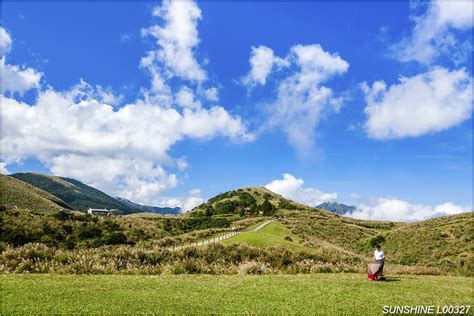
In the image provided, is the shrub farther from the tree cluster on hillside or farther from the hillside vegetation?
the tree cluster on hillside

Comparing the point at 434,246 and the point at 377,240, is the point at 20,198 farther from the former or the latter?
the point at 434,246

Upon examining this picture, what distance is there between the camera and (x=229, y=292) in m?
12.6

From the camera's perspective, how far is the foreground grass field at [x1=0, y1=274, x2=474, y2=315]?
33.7 ft

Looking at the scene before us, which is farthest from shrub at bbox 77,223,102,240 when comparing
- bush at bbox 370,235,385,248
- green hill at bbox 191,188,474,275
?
bush at bbox 370,235,385,248

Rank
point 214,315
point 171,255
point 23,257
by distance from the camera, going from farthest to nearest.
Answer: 1. point 171,255
2. point 23,257
3. point 214,315

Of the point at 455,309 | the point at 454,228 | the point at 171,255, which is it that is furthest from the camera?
the point at 454,228

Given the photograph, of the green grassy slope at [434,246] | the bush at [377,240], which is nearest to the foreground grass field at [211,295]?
the green grassy slope at [434,246]

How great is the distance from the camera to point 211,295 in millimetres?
12078

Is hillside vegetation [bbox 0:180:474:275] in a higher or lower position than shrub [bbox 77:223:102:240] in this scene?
higher

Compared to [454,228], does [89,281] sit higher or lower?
lower

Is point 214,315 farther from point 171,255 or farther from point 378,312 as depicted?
point 171,255

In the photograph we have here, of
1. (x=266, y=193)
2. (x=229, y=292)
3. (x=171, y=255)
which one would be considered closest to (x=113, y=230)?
(x=171, y=255)

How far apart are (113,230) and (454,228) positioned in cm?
5899

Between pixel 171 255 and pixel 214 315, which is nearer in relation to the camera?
pixel 214 315
